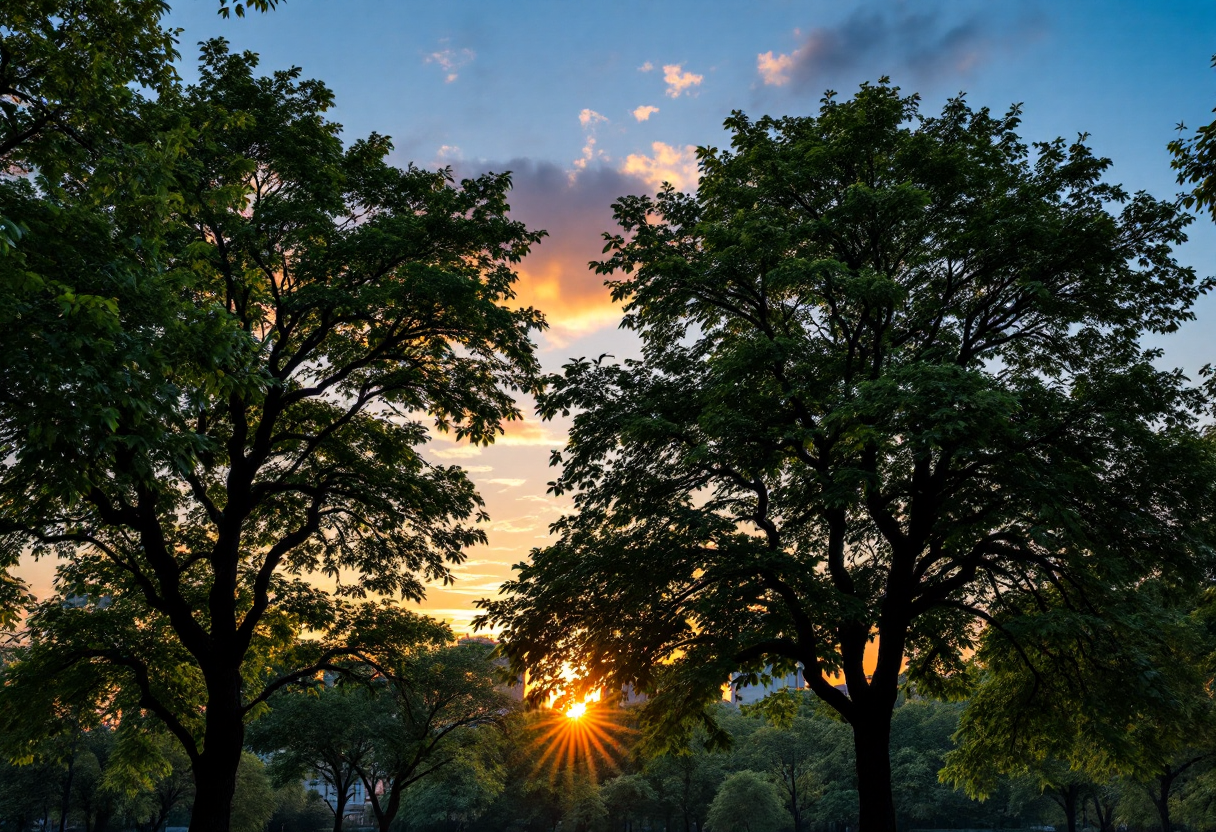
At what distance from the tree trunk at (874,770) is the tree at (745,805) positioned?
50326 millimetres

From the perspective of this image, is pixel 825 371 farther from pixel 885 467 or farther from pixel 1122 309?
pixel 1122 309

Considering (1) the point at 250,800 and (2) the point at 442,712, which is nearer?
(2) the point at 442,712

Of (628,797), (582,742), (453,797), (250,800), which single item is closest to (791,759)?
(628,797)

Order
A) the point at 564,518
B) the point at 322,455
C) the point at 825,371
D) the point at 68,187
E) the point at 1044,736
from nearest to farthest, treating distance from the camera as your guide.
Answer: the point at 68,187, the point at 825,371, the point at 564,518, the point at 1044,736, the point at 322,455

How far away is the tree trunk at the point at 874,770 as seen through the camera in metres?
17.0

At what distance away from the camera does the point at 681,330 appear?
20656 millimetres

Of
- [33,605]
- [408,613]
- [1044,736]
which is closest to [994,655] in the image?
[1044,736]

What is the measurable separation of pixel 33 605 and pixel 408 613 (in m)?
9.96

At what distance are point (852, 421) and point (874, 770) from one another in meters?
8.56

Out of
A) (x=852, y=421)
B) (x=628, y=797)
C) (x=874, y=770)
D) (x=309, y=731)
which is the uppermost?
(x=852, y=421)

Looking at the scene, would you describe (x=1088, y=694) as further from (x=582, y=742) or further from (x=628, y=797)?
(x=582, y=742)

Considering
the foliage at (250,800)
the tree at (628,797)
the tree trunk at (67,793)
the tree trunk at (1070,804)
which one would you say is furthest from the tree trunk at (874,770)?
the foliage at (250,800)

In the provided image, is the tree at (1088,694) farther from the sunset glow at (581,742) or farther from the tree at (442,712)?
the sunset glow at (581,742)

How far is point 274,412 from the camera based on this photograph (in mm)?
18844
